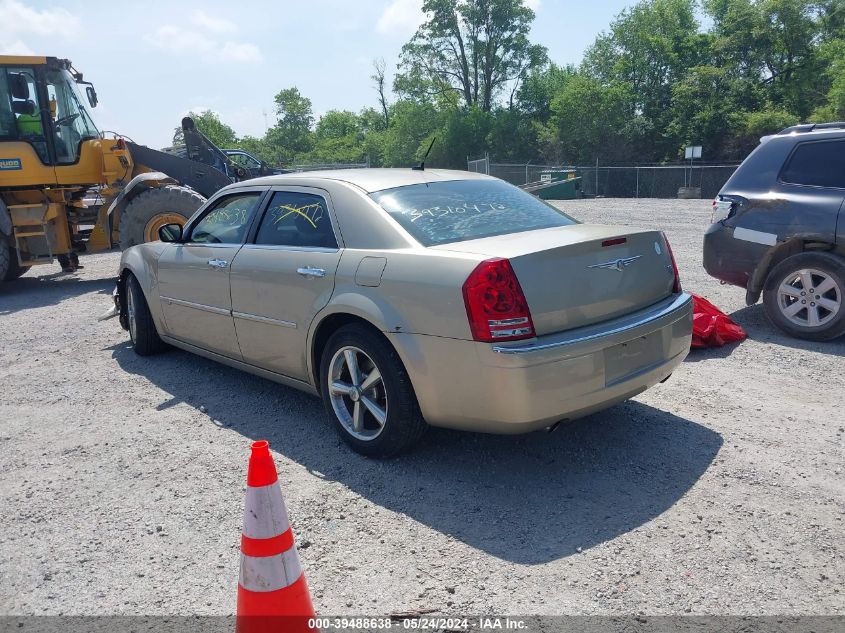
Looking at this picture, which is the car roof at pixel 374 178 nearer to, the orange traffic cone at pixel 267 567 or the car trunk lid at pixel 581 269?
the car trunk lid at pixel 581 269

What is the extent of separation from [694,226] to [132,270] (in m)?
12.5

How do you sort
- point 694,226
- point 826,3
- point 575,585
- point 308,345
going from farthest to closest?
point 826,3, point 694,226, point 308,345, point 575,585

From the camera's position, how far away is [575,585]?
2.74 metres

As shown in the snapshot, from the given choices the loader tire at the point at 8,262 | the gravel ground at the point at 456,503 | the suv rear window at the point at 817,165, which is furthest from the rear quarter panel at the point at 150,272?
the loader tire at the point at 8,262

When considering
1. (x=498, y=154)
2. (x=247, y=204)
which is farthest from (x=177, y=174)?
(x=498, y=154)

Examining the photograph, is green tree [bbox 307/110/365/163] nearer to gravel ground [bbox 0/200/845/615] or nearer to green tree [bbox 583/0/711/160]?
green tree [bbox 583/0/711/160]

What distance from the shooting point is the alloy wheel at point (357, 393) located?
386 cm

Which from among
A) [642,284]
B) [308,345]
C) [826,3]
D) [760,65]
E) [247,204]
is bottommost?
[308,345]

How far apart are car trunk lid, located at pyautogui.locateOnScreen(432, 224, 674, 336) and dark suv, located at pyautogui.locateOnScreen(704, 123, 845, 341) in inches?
109

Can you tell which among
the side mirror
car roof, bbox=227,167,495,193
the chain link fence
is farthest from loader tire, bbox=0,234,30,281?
the chain link fence

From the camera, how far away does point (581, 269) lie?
3.55 m

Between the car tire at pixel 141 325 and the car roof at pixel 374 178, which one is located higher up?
the car roof at pixel 374 178

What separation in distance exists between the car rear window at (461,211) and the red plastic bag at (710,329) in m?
2.04

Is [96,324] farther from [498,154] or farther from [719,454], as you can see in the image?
[498,154]
